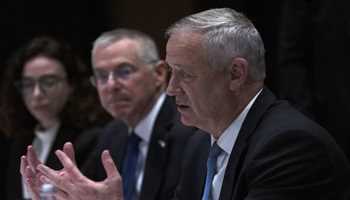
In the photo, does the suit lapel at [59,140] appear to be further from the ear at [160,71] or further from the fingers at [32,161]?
the fingers at [32,161]

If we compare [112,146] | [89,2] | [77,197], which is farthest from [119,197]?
[89,2]

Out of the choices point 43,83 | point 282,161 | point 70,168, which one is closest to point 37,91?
point 43,83

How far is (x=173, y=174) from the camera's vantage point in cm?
329

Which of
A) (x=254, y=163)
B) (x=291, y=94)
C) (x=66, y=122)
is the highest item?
(x=254, y=163)

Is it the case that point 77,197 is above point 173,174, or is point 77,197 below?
above

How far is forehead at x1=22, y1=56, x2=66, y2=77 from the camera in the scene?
A: 4.20 meters

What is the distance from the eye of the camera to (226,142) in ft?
8.29

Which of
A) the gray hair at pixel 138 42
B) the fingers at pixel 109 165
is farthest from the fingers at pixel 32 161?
the gray hair at pixel 138 42

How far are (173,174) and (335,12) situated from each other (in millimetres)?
949

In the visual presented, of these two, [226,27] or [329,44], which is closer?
[226,27]

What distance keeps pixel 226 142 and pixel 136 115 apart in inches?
41.6

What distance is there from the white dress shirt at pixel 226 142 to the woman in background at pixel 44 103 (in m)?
1.56

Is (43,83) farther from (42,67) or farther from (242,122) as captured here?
(242,122)

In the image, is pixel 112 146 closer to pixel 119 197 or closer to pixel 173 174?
pixel 173 174
